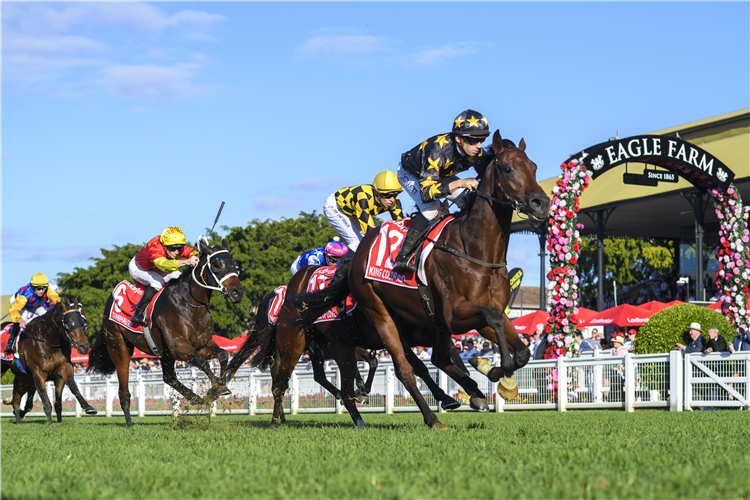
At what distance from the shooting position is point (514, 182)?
21.2ft

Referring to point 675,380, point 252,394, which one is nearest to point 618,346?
point 675,380

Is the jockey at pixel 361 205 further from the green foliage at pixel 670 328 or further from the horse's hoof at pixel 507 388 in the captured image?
the green foliage at pixel 670 328

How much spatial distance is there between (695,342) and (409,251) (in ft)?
28.2

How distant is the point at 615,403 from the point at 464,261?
8080 mm

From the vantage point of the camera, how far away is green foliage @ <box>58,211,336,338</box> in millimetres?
40844

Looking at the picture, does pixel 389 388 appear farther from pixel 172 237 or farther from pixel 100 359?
pixel 172 237

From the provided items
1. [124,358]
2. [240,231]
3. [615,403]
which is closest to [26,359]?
[124,358]

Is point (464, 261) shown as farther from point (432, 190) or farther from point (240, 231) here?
point (240, 231)

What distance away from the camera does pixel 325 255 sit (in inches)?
420

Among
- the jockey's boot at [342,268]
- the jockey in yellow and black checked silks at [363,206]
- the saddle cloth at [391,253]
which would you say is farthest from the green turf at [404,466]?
the jockey in yellow and black checked silks at [363,206]

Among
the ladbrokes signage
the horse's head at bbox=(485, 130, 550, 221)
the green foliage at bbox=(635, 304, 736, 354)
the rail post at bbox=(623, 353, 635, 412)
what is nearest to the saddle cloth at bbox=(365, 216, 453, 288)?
the horse's head at bbox=(485, 130, 550, 221)

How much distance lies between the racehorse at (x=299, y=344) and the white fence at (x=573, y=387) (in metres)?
0.62

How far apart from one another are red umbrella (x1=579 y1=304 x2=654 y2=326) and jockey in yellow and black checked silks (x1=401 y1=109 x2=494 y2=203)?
614 inches

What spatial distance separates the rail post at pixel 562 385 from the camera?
14203 mm
